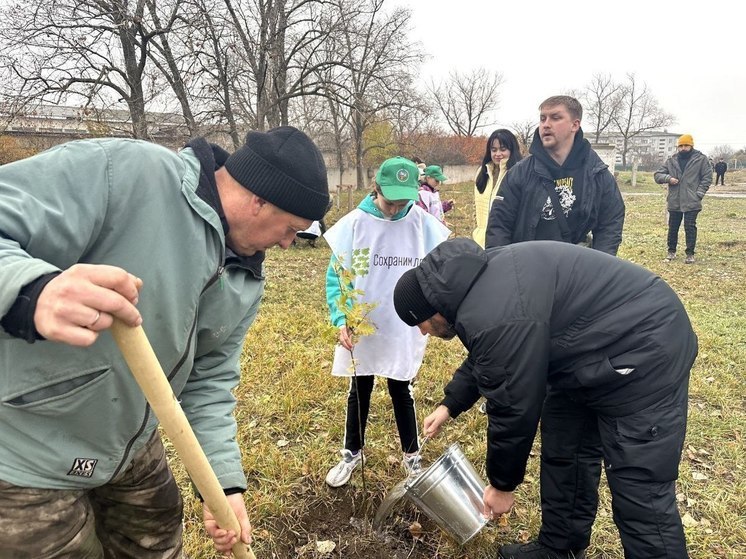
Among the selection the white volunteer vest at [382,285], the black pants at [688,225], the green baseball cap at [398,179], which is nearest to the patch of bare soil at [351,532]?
the white volunteer vest at [382,285]

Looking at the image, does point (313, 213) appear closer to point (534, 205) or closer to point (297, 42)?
point (534, 205)

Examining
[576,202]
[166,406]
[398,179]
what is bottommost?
[166,406]

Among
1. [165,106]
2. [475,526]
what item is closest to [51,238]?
[475,526]

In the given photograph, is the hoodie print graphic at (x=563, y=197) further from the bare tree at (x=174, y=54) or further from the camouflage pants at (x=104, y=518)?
the bare tree at (x=174, y=54)

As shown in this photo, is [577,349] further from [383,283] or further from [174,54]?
[174,54]

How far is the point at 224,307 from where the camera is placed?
1507 mm

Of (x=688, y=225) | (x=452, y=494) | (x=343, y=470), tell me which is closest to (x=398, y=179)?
(x=452, y=494)

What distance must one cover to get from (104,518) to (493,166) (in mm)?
4007

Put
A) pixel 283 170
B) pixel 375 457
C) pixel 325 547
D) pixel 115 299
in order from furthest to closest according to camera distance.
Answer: pixel 375 457, pixel 325 547, pixel 283 170, pixel 115 299

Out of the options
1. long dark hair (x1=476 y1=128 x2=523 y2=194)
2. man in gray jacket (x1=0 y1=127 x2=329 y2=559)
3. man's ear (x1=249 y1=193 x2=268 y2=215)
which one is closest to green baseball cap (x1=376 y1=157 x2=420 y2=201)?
man in gray jacket (x1=0 y1=127 x2=329 y2=559)

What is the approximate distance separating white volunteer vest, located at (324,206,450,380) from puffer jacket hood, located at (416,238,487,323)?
1069 mm

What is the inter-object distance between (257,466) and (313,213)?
214 cm

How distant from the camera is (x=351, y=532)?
8.63 ft

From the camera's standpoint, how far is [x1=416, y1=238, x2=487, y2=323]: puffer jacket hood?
1648 mm
